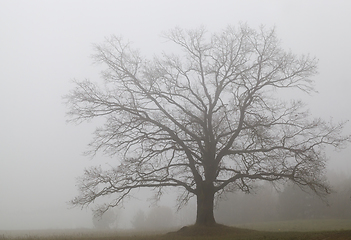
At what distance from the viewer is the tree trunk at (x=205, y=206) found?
57.9 ft

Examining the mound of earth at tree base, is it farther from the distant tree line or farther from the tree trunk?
the distant tree line

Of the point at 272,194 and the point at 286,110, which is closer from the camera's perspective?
the point at 286,110

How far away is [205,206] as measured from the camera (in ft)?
58.5

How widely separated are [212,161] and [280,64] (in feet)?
22.7

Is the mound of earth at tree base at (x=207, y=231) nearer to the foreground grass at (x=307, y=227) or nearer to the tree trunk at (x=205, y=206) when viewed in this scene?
the tree trunk at (x=205, y=206)

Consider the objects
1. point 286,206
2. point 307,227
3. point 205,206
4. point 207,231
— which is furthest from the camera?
point 286,206

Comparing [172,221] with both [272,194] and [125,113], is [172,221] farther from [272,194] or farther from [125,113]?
[125,113]

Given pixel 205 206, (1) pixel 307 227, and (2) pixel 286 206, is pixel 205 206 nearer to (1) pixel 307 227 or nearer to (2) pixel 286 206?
(1) pixel 307 227

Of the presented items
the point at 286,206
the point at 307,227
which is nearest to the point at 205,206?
the point at 307,227

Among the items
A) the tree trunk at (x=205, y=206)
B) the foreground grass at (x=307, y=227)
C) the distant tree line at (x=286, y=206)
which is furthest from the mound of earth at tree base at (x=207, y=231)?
the distant tree line at (x=286, y=206)

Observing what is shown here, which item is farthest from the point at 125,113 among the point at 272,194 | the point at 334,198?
the point at 272,194

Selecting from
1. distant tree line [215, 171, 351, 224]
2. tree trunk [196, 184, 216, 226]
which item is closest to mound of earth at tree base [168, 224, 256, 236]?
tree trunk [196, 184, 216, 226]

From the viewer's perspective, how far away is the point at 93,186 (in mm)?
17109

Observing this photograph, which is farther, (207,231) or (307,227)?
(307,227)
